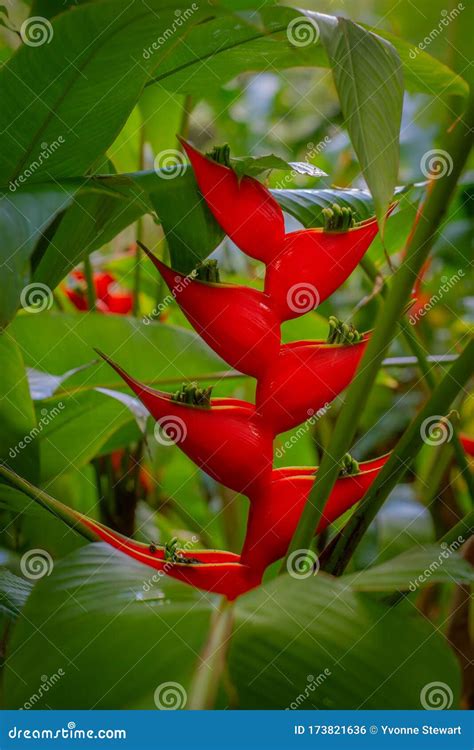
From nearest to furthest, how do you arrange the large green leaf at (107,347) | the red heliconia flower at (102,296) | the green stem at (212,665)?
the green stem at (212,665) < the large green leaf at (107,347) < the red heliconia flower at (102,296)

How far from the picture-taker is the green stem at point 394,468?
40 cm

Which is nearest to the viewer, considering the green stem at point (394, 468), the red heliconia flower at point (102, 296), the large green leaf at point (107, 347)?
the green stem at point (394, 468)

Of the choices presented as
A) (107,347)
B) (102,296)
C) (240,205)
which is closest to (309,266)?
(240,205)

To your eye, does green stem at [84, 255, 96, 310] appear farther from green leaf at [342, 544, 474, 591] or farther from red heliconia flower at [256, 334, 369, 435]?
green leaf at [342, 544, 474, 591]

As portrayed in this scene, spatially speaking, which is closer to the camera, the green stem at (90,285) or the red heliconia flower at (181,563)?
the red heliconia flower at (181,563)

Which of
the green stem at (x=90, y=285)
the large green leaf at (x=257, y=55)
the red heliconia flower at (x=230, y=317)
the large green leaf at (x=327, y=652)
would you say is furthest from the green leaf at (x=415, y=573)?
the green stem at (x=90, y=285)

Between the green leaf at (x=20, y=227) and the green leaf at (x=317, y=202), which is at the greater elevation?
the green leaf at (x=317, y=202)

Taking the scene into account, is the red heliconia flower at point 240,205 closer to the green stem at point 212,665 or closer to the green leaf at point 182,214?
the green leaf at point 182,214

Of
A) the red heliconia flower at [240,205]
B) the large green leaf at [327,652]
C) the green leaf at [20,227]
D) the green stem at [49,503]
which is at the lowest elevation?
the green stem at [49,503]

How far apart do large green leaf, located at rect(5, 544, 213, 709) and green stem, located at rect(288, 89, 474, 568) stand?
0.10m

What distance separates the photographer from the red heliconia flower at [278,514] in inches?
16.6

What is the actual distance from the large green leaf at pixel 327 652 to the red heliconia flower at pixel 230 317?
0.13 meters

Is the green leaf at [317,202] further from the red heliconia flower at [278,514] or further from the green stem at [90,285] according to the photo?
the green stem at [90,285]
